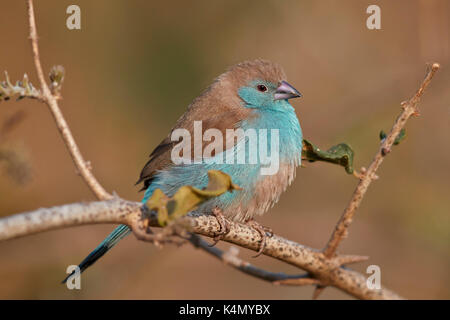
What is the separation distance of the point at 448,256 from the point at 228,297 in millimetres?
2175

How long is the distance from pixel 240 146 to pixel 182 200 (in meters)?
1.99

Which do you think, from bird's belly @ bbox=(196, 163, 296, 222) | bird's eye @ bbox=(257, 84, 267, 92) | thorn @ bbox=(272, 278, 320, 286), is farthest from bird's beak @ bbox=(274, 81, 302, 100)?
thorn @ bbox=(272, 278, 320, 286)

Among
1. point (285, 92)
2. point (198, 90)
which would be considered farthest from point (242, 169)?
point (198, 90)

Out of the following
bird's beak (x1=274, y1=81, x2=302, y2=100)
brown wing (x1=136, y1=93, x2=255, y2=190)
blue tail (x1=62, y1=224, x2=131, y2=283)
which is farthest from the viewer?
bird's beak (x1=274, y1=81, x2=302, y2=100)

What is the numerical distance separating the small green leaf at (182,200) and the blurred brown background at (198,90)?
2907mm

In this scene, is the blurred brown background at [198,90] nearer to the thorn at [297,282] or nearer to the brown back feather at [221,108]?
the brown back feather at [221,108]

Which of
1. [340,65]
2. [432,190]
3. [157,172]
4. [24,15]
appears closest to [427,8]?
[340,65]

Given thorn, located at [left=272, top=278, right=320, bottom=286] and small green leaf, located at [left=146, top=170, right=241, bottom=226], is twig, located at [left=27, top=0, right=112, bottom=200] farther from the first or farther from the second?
thorn, located at [left=272, top=278, right=320, bottom=286]

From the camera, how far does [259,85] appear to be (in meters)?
4.77

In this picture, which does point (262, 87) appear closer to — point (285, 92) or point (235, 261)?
point (285, 92)

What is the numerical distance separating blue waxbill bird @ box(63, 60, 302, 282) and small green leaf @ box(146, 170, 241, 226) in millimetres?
1292

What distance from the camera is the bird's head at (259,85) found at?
4.66 m

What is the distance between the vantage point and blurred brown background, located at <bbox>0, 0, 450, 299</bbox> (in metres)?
5.41

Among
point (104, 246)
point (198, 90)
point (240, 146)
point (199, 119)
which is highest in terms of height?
point (198, 90)
